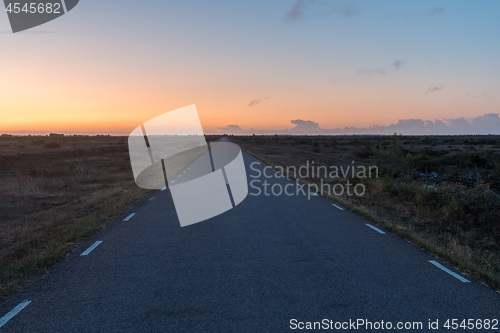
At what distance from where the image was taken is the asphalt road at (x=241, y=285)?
4.11 metres

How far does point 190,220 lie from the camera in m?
9.62

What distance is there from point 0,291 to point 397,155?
18579mm

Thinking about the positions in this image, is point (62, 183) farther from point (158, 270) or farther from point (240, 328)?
point (240, 328)

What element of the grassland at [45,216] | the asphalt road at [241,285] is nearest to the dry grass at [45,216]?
the grassland at [45,216]

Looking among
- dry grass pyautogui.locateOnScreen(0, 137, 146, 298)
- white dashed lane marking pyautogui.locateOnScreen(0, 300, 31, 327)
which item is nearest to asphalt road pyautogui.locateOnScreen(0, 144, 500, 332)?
white dashed lane marking pyautogui.locateOnScreen(0, 300, 31, 327)

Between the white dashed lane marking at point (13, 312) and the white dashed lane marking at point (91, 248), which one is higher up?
the white dashed lane marking at point (13, 312)

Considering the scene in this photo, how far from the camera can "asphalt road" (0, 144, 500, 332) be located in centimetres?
411

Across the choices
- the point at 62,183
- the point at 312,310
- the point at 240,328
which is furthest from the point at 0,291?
the point at 62,183

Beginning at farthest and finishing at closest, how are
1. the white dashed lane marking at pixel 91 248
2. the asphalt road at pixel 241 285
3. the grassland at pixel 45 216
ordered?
A: the white dashed lane marking at pixel 91 248
the grassland at pixel 45 216
the asphalt road at pixel 241 285

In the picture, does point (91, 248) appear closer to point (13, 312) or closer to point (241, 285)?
point (13, 312)

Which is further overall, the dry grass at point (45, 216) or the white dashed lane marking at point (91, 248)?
the white dashed lane marking at point (91, 248)

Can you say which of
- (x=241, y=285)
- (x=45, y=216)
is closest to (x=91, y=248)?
(x=241, y=285)

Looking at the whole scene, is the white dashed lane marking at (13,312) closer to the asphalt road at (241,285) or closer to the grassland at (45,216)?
the asphalt road at (241,285)

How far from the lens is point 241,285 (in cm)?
507
